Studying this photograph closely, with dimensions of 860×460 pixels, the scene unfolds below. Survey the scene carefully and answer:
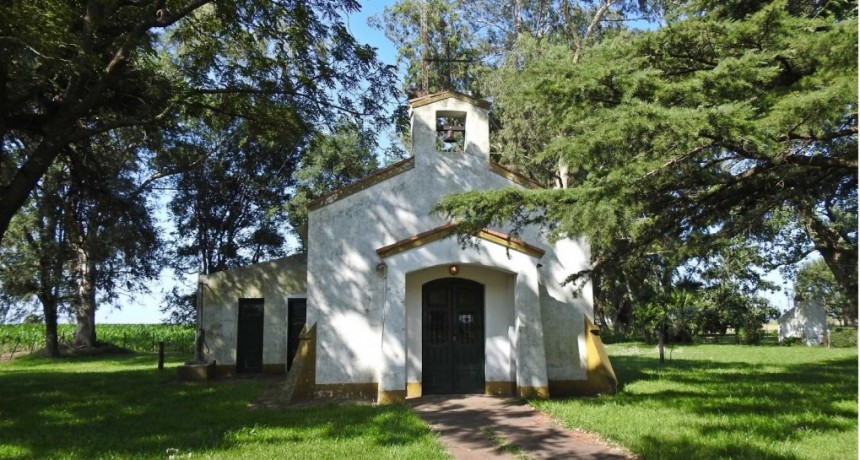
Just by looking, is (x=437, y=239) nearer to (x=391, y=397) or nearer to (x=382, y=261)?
(x=382, y=261)

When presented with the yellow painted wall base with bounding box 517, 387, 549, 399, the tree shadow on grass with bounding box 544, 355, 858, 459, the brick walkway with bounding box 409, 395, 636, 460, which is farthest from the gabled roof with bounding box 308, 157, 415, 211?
the tree shadow on grass with bounding box 544, 355, 858, 459

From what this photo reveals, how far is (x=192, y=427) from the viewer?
9.14 metres

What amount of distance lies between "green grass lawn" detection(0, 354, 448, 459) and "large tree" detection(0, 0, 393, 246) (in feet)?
12.9

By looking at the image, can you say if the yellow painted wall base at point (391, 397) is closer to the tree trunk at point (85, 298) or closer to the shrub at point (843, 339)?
the tree trunk at point (85, 298)

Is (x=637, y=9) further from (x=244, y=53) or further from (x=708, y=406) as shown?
(x=708, y=406)

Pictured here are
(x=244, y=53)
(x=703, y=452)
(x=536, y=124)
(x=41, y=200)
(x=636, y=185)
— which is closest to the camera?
(x=703, y=452)

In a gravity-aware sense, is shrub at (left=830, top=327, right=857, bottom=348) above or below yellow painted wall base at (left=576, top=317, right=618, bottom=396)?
below

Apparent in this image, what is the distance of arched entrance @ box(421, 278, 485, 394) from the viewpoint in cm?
1246

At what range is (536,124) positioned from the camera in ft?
83.6

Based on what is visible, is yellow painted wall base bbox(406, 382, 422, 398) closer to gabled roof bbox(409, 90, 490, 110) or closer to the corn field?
gabled roof bbox(409, 90, 490, 110)

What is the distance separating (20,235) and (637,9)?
1191 inches

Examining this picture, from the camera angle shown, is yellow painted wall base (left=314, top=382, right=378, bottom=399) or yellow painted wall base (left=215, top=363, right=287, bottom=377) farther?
yellow painted wall base (left=215, top=363, right=287, bottom=377)

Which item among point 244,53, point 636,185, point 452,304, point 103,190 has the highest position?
point 244,53

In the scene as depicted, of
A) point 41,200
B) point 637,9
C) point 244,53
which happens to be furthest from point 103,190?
point 637,9
